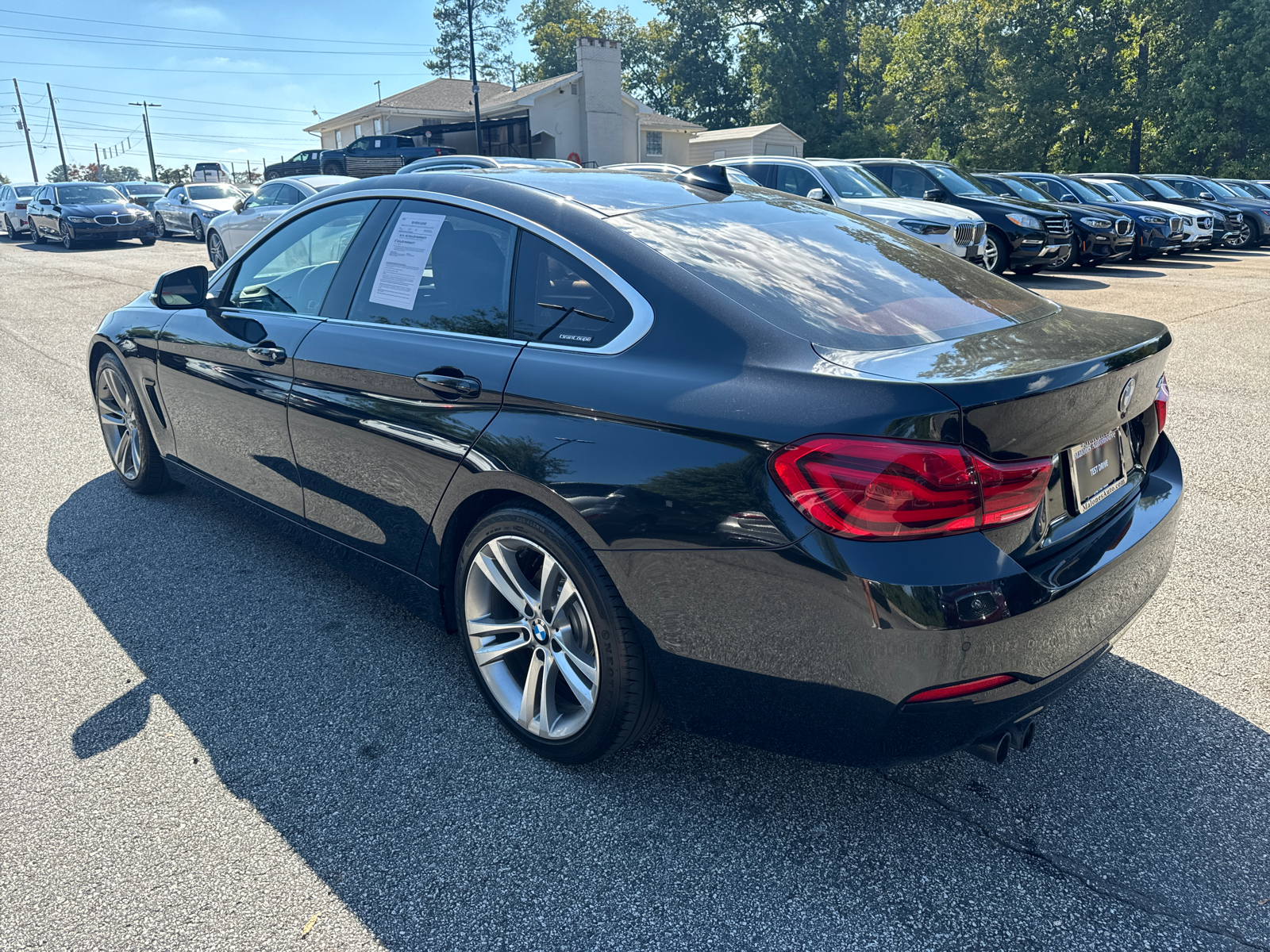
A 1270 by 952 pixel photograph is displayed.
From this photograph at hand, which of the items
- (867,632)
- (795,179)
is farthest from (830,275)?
(795,179)

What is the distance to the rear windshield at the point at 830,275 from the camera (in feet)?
7.86

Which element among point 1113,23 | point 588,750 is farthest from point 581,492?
point 1113,23

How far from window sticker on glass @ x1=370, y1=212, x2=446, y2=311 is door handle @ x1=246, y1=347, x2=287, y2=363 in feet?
1.64

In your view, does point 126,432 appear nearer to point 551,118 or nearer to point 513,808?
point 513,808

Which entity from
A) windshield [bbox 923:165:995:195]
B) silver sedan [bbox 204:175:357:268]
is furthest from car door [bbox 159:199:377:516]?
windshield [bbox 923:165:995:195]

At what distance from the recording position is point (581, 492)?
7.66 ft

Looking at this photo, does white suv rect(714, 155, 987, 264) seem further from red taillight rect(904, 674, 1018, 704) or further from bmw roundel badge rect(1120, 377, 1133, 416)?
red taillight rect(904, 674, 1018, 704)

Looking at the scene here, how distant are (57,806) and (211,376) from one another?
1.88m

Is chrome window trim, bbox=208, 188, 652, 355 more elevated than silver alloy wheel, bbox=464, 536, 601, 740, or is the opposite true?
chrome window trim, bbox=208, 188, 652, 355

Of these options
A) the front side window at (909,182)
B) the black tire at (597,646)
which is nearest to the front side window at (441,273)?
the black tire at (597,646)

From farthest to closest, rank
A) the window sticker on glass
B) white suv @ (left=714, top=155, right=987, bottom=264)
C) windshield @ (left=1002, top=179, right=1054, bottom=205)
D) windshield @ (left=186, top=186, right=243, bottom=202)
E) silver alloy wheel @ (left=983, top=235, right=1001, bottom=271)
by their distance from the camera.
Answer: windshield @ (left=186, top=186, right=243, bottom=202), windshield @ (left=1002, top=179, right=1054, bottom=205), silver alloy wheel @ (left=983, top=235, right=1001, bottom=271), white suv @ (left=714, top=155, right=987, bottom=264), the window sticker on glass

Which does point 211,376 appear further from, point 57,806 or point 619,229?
point 619,229

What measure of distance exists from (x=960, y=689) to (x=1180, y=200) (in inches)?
985

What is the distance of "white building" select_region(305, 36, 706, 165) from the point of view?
135 ft
